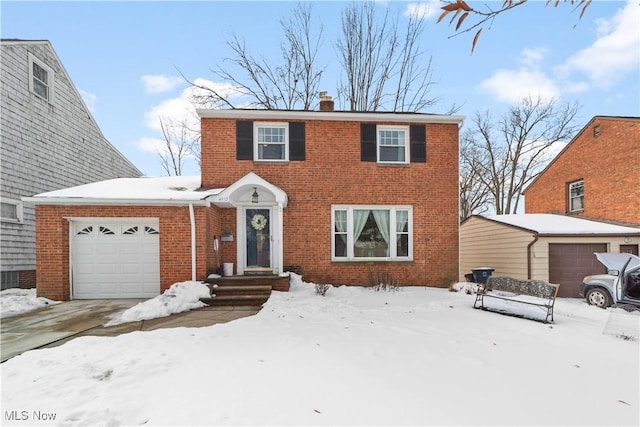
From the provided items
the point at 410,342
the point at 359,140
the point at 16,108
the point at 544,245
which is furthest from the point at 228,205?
the point at 544,245

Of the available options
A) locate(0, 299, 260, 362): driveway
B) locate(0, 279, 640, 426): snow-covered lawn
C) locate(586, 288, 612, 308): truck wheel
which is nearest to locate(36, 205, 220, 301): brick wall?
locate(0, 299, 260, 362): driveway

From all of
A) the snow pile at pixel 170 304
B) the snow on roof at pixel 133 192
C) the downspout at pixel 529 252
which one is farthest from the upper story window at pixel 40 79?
the downspout at pixel 529 252

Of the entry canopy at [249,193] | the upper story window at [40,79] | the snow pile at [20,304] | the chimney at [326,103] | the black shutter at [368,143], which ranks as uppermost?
the upper story window at [40,79]

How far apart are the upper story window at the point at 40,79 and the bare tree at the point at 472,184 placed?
84.9 ft

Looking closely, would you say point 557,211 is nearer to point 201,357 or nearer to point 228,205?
point 228,205

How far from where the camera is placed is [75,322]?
6.18 meters

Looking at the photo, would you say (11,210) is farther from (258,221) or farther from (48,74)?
(258,221)

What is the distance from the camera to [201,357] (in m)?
4.19

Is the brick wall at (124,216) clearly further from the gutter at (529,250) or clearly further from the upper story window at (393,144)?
the gutter at (529,250)

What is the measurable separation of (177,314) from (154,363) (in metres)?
3.05

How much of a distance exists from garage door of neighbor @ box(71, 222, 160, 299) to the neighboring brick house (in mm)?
16861

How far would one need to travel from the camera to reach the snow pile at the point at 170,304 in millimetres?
6434

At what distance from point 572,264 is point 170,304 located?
12.9 m

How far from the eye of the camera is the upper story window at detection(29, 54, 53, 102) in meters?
10.8
